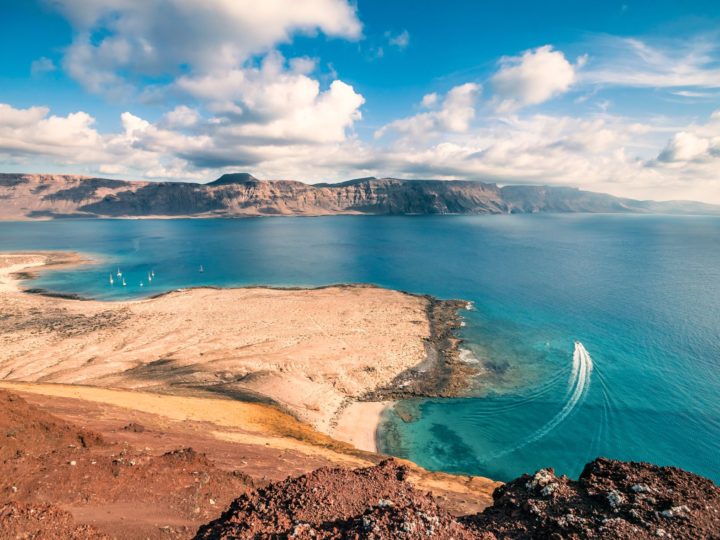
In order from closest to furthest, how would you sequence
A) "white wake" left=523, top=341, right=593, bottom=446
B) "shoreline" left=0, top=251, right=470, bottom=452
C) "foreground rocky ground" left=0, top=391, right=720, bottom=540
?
1. "foreground rocky ground" left=0, top=391, right=720, bottom=540
2. "white wake" left=523, top=341, right=593, bottom=446
3. "shoreline" left=0, top=251, right=470, bottom=452

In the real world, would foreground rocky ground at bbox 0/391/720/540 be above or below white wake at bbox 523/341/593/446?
above

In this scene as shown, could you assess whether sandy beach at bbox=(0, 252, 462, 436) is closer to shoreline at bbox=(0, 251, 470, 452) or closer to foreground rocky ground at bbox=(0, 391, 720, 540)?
shoreline at bbox=(0, 251, 470, 452)

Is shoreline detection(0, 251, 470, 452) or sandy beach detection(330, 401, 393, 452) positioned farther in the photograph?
shoreline detection(0, 251, 470, 452)

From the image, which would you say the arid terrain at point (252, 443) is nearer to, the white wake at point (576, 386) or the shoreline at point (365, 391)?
the shoreline at point (365, 391)

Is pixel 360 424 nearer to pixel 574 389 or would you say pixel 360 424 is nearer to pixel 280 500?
pixel 280 500

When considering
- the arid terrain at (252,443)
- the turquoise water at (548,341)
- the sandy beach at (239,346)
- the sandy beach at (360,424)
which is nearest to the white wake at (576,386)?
the turquoise water at (548,341)

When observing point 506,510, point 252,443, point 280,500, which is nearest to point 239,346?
point 252,443

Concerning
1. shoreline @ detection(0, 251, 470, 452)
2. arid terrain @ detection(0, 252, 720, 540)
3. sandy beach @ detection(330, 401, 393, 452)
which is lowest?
sandy beach @ detection(330, 401, 393, 452)

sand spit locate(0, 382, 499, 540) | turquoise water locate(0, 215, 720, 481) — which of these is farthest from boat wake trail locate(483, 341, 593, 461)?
sand spit locate(0, 382, 499, 540)
